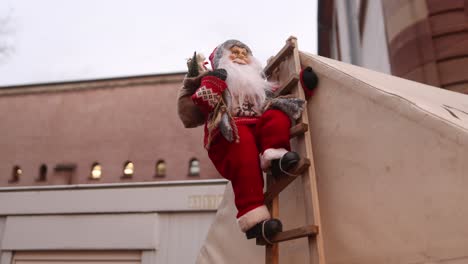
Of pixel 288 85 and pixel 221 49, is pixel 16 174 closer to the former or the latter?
pixel 221 49

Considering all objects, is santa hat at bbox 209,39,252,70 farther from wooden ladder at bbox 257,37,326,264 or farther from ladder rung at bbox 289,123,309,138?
ladder rung at bbox 289,123,309,138

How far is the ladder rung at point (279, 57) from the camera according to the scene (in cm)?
287

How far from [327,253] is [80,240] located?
6.25 metres

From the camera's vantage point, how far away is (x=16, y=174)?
30.2 feet

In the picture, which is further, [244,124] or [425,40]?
[425,40]

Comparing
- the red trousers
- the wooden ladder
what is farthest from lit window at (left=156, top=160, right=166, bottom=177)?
the red trousers

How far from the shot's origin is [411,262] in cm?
180

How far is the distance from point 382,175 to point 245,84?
1.06 meters

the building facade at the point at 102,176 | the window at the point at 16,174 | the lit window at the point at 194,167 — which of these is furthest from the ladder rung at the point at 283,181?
the window at the point at 16,174

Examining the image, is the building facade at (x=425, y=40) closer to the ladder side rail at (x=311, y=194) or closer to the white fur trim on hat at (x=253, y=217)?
the ladder side rail at (x=311, y=194)

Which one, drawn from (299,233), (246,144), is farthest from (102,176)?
(299,233)

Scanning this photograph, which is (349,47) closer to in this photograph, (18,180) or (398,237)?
(18,180)

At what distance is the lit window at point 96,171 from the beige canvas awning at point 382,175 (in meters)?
6.59

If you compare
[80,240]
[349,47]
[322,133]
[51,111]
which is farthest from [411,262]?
[51,111]
